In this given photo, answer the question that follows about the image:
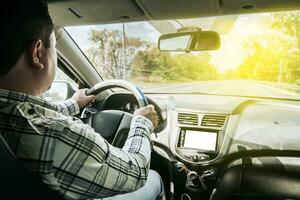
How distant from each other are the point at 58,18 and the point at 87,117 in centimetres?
85

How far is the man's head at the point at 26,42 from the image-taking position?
144 cm

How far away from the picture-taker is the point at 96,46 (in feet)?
14.1

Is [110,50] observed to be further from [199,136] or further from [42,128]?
[42,128]

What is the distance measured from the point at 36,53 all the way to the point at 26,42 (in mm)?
65

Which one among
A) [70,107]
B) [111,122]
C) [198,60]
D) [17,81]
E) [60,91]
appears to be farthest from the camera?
[198,60]

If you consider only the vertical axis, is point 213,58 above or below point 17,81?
above

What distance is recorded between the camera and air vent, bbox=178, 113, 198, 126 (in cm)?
343

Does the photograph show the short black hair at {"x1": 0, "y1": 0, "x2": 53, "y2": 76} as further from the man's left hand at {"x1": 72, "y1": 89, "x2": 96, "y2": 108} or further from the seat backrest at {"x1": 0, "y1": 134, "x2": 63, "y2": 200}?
the man's left hand at {"x1": 72, "y1": 89, "x2": 96, "y2": 108}

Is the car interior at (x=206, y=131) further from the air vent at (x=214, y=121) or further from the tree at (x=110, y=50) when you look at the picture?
the tree at (x=110, y=50)

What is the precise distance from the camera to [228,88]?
4.18 m

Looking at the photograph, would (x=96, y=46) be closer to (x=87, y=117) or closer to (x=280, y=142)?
(x=87, y=117)

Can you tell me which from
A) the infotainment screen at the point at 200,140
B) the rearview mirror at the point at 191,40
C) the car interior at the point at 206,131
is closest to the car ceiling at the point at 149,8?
the car interior at the point at 206,131

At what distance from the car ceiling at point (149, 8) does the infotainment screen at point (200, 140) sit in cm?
103

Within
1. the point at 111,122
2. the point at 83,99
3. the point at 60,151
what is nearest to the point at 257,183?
the point at 111,122
